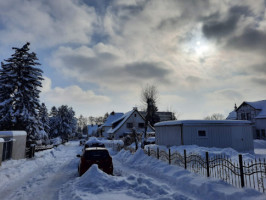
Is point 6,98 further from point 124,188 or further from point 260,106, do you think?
point 260,106

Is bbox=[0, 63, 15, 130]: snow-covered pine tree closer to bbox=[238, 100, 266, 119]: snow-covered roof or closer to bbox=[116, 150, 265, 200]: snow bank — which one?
bbox=[116, 150, 265, 200]: snow bank

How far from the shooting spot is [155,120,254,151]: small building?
21094mm

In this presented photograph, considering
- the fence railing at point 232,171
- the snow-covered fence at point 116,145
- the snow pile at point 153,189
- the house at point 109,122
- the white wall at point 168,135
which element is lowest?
the snow-covered fence at point 116,145

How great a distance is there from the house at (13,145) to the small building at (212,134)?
51.3 ft

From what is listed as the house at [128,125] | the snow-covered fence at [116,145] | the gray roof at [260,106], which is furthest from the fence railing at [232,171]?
the gray roof at [260,106]

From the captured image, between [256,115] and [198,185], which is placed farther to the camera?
[256,115]

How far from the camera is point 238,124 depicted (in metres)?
22.3

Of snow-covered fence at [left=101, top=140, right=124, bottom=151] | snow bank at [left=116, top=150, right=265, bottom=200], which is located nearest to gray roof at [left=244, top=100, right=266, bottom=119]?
snow-covered fence at [left=101, top=140, right=124, bottom=151]

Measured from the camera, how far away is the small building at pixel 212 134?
830 inches

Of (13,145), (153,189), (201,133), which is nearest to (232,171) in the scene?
(153,189)

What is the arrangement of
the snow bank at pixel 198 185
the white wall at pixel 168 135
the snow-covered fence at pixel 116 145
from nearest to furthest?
1. the snow bank at pixel 198 185
2. the white wall at pixel 168 135
3. the snow-covered fence at pixel 116 145

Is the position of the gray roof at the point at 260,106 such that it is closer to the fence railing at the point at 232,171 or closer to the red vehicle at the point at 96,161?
the fence railing at the point at 232,171

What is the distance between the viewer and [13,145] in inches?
707

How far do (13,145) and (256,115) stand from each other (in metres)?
43.1
